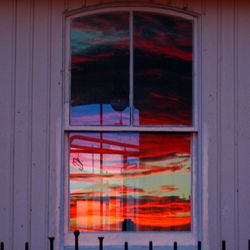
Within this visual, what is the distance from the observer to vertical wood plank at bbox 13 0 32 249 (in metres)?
5.66

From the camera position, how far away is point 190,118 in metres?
5.88

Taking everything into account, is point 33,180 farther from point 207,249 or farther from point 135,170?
point 207,249

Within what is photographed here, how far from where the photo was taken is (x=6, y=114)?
5742 millimetres

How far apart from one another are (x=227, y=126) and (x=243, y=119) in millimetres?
150

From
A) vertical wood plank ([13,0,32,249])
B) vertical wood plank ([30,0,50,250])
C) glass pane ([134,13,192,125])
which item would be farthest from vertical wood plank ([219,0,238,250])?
vertical wood plank ([13,0,32,249])

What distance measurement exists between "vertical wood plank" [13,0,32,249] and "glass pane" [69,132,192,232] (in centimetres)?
39

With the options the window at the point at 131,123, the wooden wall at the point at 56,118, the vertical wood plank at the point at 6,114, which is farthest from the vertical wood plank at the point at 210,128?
the vertical wood plank at the point at 6,114

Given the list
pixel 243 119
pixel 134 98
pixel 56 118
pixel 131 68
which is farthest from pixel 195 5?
pixel 56 118

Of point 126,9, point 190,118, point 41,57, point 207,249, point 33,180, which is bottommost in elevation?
point 207,249

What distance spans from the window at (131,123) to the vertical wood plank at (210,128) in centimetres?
11

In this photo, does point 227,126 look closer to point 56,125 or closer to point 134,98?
point 134,98

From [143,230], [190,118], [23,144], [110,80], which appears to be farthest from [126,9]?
[143,230]

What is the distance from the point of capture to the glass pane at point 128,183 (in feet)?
19.0

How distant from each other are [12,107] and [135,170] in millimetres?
1175
